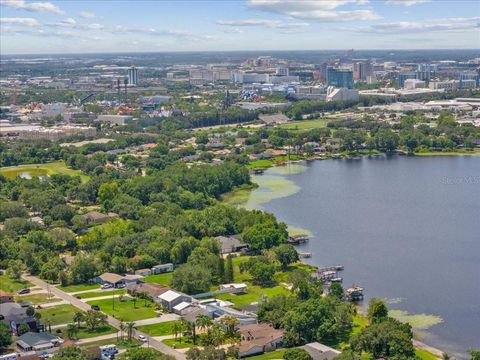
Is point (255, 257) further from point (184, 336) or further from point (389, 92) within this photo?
point (389, 92)

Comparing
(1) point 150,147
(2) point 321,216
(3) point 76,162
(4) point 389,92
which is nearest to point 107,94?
(4) point 389,92

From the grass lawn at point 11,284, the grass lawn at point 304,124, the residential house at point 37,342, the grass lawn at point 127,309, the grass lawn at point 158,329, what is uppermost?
the grass lawn at point 304,124

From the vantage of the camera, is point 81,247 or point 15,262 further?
point 81,247

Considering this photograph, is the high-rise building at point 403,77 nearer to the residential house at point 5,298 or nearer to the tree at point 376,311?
the tree at point 376,311

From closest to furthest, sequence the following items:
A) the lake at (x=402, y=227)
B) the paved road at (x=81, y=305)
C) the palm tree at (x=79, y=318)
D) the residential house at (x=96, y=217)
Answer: the paved road at (x=81, y=305) < the palm tree at (x=79, y=318) < the lake at (x=402, y=227) < the residential house at (x=96, y=217)

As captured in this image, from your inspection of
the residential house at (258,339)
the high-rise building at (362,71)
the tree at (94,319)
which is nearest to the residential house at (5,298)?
the tree at (94,319)
